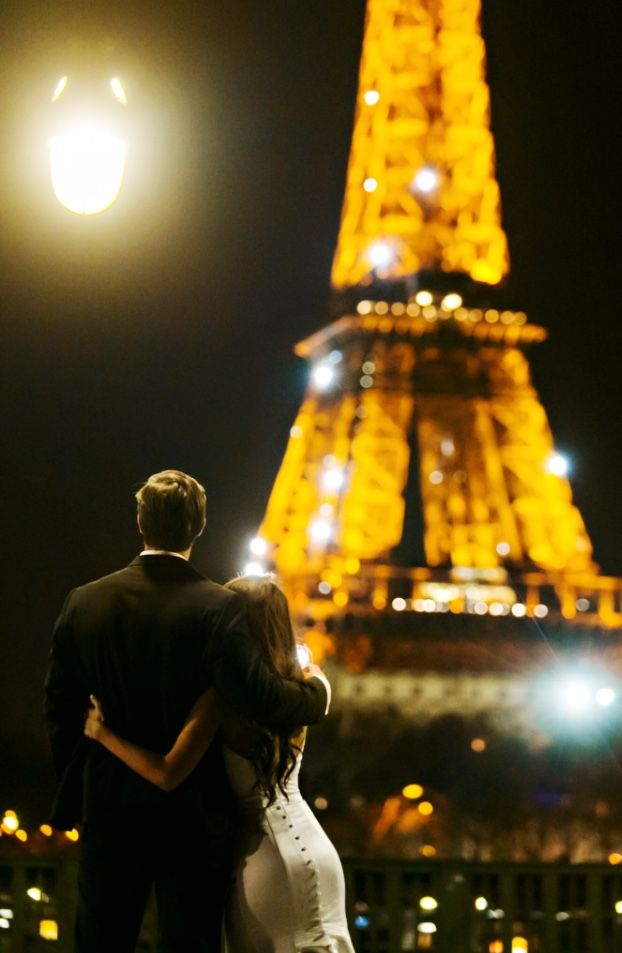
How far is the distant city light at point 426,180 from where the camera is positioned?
1373 inches

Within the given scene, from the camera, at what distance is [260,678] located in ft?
13.0

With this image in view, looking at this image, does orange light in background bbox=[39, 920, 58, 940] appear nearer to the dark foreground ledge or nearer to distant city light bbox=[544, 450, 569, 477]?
the dark foreground ledge

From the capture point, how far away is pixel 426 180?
1384 inches

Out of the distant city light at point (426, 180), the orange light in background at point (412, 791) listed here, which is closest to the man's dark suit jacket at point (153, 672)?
the orange light in background at point (412, 791)

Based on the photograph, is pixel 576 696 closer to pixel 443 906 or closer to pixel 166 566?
pixel 443 906

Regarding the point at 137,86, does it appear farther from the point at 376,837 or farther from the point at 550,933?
the point at 550,933

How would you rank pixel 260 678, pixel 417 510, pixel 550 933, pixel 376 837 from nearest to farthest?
pixel 260 678
pixel 550 933
pixel 376 837
pixel 417 510

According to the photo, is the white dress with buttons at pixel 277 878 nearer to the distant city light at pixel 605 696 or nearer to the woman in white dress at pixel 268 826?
the woman in white dress at pixel 268 826

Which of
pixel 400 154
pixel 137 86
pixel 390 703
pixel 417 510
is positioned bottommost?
pixel 390 703

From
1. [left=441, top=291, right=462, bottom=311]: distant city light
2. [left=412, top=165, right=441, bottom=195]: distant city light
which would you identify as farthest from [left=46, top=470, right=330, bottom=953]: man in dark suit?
[left=412, top=165, right=441, bottom=195]: distant city light

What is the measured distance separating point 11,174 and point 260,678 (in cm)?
1665

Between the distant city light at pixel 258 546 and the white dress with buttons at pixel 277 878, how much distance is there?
2803 cm

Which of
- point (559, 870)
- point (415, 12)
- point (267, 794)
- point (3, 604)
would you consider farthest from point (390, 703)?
point (267, 794)

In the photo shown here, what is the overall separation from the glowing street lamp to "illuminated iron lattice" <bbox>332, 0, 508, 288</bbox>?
27546 mm
